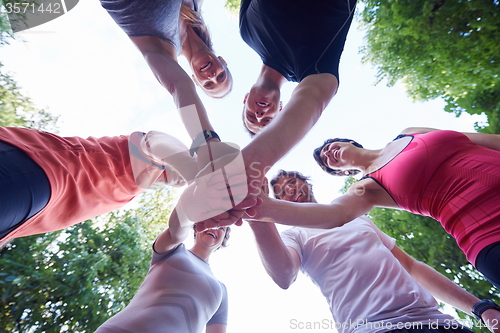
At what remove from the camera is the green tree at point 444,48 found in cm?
126

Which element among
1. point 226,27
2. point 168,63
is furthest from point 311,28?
point 226,27

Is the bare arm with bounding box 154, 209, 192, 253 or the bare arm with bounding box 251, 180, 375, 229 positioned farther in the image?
the bare arm with bounding box 154, 209, 192, 253

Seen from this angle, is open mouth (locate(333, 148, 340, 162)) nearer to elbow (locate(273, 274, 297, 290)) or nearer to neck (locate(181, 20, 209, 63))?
elbow (locate(273, 274, 297, 290))

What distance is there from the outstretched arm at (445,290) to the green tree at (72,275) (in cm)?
178

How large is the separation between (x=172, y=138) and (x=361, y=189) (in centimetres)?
97

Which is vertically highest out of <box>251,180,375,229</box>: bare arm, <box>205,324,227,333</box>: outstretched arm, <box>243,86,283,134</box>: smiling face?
<box>243,86,283,134</box>: smiling face

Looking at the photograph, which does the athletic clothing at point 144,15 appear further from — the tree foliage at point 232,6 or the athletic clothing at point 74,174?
the tree foliage at point 232,6

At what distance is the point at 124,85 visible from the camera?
1452 mm

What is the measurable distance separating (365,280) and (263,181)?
645mm

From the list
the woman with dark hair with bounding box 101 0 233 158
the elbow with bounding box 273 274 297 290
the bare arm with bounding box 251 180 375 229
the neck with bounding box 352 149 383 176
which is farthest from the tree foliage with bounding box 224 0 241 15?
the elbow with bounding box 273 274 297 290

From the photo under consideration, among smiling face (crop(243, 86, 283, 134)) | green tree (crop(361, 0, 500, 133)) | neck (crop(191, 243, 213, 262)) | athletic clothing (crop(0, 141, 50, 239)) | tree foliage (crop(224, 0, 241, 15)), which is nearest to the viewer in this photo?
athletic clothing (crop(0, 141, 50, 239))

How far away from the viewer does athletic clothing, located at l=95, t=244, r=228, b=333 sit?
0.77 metres

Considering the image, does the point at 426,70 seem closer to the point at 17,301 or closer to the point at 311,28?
the point at 311,28

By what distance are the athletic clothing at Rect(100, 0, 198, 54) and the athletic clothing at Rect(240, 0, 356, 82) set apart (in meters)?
0.37
